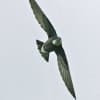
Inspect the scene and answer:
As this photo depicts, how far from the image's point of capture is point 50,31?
1662 cm

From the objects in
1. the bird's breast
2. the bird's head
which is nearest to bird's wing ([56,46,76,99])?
the bird's breast

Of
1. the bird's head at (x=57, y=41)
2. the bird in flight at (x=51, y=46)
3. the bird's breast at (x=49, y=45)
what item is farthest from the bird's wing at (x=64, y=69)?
the bird's head at (x=57, y=41)

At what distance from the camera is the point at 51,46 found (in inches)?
628

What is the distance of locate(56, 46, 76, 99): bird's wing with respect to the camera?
16717 millimetres

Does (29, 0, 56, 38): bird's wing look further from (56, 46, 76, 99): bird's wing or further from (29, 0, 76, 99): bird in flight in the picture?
(56, 46, 76, 99): bird's wing

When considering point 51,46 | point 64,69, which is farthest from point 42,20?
point 64,69

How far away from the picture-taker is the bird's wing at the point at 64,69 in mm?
16717

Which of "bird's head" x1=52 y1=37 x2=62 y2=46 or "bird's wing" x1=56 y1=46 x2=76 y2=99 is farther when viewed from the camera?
"bird's wing" x1=56 y1=46 x2=76 y2=99

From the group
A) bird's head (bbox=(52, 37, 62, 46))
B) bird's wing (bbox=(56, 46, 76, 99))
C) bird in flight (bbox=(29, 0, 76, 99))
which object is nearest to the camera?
bird's head (bbox=(52, 37, 62, 46))

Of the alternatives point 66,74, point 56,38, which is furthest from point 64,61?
point 56,38

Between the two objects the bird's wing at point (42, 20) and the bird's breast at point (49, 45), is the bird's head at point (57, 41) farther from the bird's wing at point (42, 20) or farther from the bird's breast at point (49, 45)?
the bird's wing at point (42, 20)

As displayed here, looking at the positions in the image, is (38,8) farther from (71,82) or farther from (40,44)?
(71,82)

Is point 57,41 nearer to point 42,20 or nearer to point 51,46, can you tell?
point 51,46

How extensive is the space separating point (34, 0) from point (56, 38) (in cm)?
174
